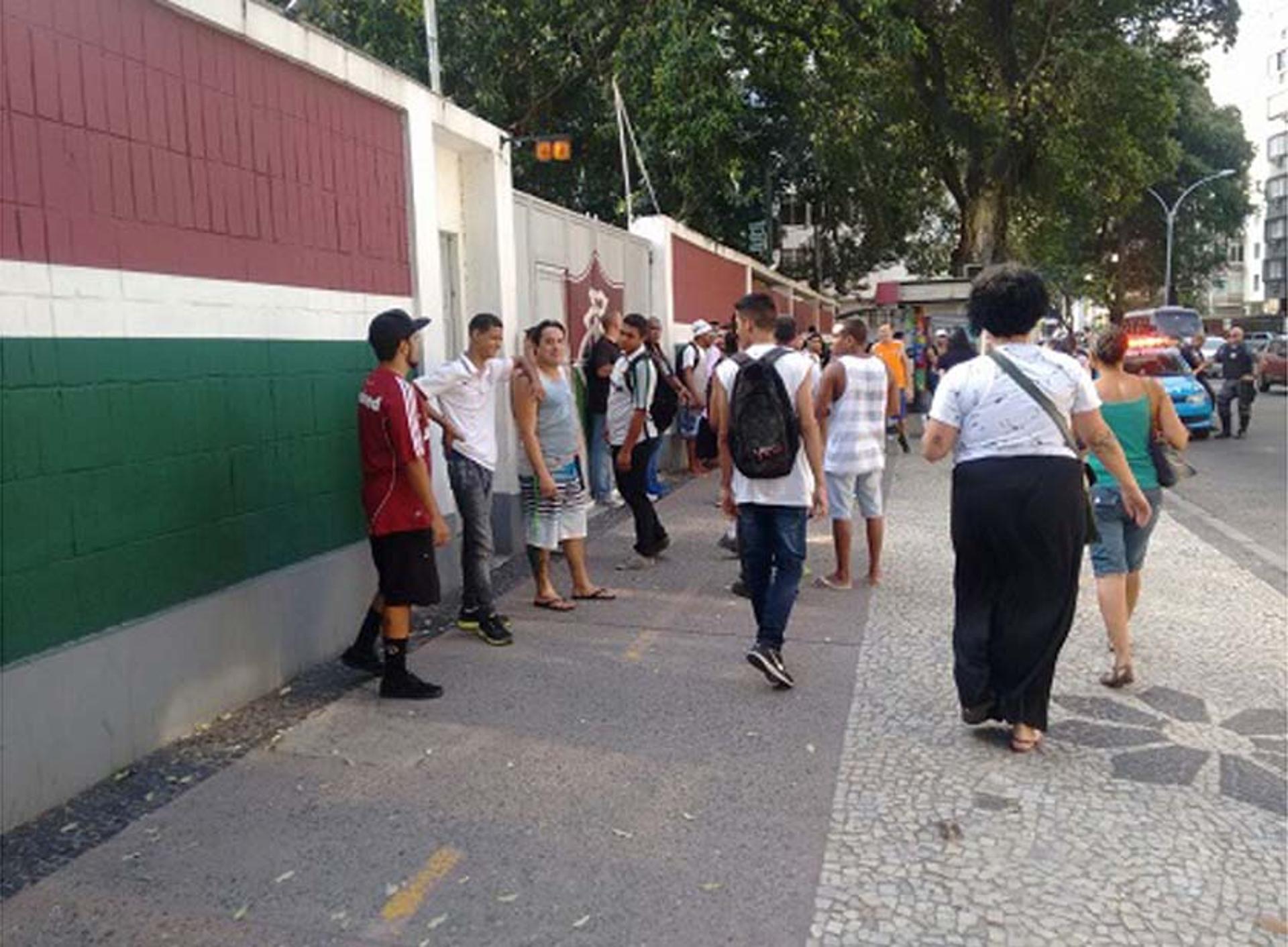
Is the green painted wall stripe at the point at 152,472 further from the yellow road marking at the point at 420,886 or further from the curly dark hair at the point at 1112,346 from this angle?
the curly dark hair at the point at 1112,346

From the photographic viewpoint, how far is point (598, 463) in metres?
9.57

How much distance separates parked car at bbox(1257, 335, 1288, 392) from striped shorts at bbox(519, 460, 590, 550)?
28.7 meters

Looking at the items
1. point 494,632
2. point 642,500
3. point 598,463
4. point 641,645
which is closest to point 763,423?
point 641,645

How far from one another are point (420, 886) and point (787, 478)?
236 cm

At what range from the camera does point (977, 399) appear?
13.3ft

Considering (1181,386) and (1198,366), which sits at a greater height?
(1198,366)

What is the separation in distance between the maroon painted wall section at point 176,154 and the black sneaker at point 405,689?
1866mm

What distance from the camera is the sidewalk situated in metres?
3.00

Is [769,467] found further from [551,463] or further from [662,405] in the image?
[662,405]

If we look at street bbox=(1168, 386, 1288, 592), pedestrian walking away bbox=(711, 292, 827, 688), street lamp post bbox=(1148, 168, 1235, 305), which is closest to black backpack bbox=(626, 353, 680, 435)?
pedestrian walking away bbox=(711, 292, 827, 688)

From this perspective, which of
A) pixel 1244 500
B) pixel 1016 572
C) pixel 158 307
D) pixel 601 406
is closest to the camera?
pixel 1016 572

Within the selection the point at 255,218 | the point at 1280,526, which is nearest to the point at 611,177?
the point at 1280,526

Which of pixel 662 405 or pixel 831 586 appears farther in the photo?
pixel 662 405

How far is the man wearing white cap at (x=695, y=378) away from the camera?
1024 centimetres
